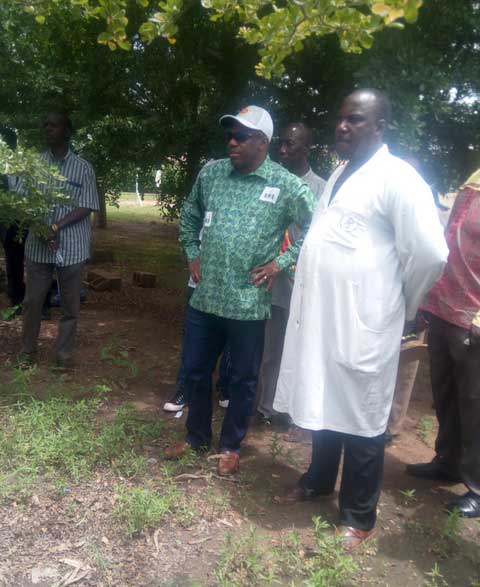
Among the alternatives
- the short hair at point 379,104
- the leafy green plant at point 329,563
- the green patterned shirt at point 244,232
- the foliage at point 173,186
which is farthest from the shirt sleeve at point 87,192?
the leafy green plant at point 329,563

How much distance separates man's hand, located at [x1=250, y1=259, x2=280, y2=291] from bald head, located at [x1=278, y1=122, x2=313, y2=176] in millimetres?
1018

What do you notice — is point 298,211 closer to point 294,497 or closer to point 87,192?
point 294,497

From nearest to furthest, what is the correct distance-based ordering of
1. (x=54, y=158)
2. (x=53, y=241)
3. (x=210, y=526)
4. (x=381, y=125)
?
(x=381, y=125), (x=210, y=526), (x=53, y=241), (x=54, y=158)

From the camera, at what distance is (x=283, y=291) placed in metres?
3.86

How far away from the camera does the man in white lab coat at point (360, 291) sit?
102 inches

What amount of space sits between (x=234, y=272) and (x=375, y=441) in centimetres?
106

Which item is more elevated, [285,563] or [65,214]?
[65,214]

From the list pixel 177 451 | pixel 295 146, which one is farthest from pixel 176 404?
pixel 295 146

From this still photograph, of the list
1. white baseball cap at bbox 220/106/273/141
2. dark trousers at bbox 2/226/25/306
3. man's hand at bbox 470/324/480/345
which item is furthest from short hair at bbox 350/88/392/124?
dark trousers at bbox 2/226/25/306

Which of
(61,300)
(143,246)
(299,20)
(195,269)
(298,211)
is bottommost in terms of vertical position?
(143,246)

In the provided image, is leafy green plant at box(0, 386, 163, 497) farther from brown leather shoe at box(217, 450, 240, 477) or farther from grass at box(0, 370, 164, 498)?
brown leather shoe at box(217, 450, 240, 477)

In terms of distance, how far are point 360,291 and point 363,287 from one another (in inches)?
0.8

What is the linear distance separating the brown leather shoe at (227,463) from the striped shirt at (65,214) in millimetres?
2006

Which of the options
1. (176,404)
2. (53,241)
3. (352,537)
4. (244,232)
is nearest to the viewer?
(352,537)
